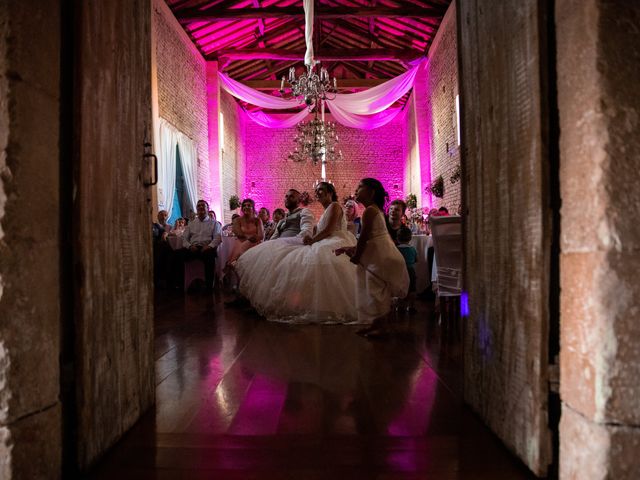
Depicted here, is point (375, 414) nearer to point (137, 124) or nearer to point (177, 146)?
point (137, 124)

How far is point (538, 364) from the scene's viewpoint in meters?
1.29

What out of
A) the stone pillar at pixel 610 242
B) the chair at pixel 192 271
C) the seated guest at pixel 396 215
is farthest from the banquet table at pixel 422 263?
the stone pillar at pixel 610 242

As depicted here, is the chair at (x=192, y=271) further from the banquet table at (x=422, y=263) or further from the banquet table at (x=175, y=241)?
the banquet table at (x=422, y=263)

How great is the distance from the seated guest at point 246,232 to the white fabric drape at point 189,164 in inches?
138

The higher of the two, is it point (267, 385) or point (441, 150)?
point (441, 150)

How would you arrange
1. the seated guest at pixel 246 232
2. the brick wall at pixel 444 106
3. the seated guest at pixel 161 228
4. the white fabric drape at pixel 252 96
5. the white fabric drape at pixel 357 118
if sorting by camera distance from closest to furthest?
the seated guest at pixel 246 232 < the seated guest at pixel 161 228 < the brick wall at pixel 444 106 < the white fabric drape at pixel 252 96 < the white fabric drape at pixel 357 118

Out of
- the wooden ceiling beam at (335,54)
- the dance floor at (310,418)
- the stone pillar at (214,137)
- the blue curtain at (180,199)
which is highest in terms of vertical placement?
the wooden ceiling beam at (335,54)

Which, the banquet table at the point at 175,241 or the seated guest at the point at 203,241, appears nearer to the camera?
the seated guest at the point at 203,241

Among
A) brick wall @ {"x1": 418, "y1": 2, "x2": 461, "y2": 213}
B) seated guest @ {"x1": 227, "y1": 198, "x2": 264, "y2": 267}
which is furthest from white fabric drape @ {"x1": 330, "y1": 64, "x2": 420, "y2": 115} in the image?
seated guest @ {"x1": 227, "y1": 198, "x2": 264, "y2": 267}

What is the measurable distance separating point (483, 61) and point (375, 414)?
1413 mm

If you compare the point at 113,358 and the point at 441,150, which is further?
the point at 441,150

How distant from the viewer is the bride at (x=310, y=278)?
405 centimetres

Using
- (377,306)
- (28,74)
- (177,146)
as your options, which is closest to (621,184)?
(28,74)

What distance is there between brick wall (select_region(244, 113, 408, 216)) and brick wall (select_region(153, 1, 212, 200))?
4.45 m
